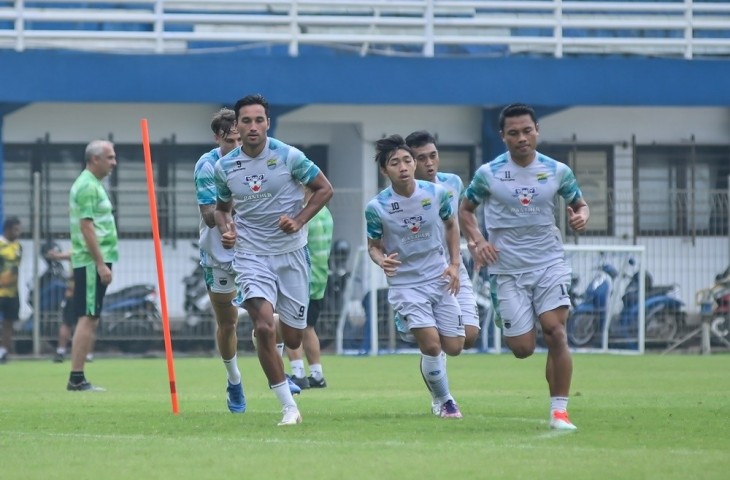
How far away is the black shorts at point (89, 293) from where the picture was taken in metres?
15.3

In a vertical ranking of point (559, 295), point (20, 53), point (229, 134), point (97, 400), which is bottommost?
point (97, 400)

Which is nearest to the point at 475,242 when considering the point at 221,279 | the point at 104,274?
the point at 221,279

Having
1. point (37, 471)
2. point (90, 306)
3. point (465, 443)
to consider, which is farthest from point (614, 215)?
point (37, 471)

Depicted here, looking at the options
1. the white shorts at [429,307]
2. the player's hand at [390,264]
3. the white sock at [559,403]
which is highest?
the player's hand at [390,264]

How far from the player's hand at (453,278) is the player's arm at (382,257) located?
37 centimetres

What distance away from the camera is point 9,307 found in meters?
22.3

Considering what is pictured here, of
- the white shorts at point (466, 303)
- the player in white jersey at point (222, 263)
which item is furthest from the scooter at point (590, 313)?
the player in white jersey at point (222, 263)

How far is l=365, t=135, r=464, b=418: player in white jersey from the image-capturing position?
37.4 ft

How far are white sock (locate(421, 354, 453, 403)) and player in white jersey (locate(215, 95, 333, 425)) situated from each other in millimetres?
908

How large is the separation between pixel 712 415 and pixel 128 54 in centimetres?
1570

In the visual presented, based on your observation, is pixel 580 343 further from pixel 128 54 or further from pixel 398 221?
pixel 398 221

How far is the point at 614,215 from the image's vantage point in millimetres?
25453

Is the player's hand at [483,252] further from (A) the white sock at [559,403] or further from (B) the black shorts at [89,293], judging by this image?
(B) the black shorts at [89,293]

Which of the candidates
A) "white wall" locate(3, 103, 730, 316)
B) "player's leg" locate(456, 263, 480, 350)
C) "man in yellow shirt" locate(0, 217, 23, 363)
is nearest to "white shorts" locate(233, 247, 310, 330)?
"player's leg" locate(456, 263, 480, 350)
